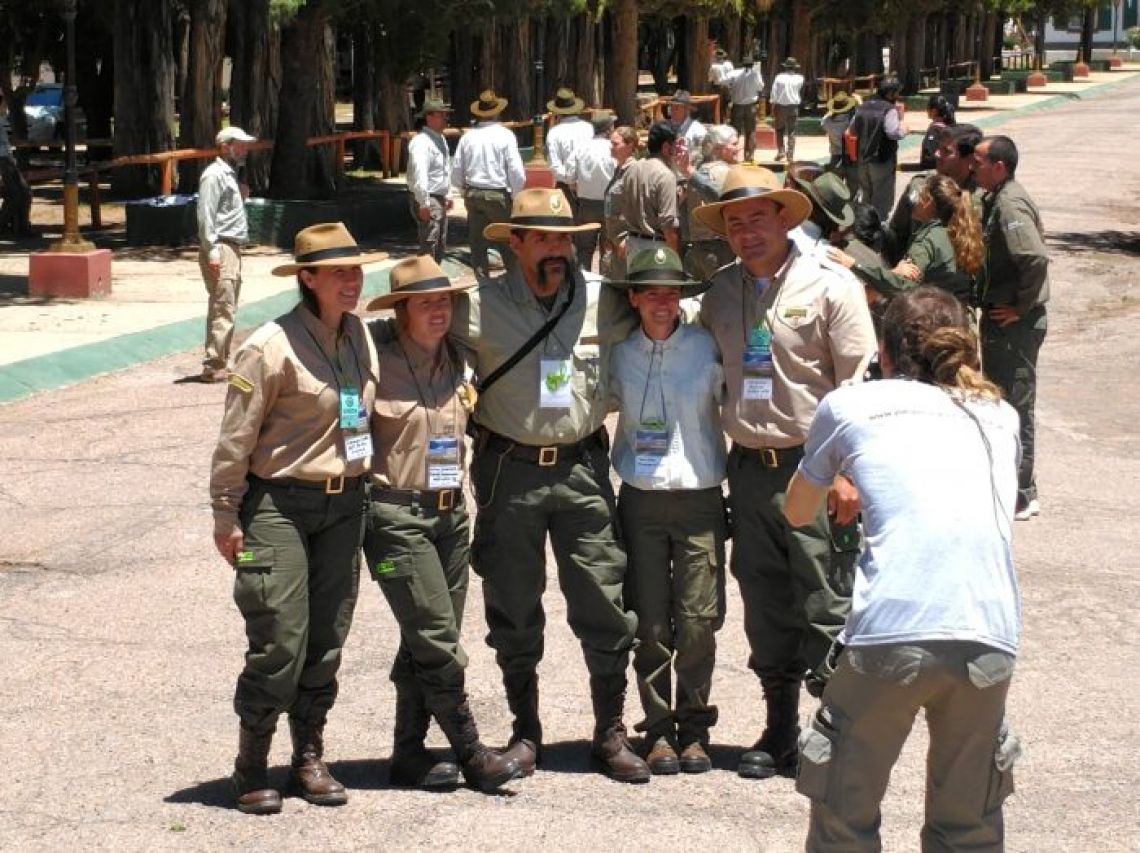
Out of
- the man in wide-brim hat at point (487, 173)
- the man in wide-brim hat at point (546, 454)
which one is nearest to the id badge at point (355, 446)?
the man in wide-brim hat at point (546, 454)

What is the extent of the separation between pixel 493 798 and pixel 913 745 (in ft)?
4.79

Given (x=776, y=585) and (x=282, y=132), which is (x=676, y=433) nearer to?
(x=776, y=585)

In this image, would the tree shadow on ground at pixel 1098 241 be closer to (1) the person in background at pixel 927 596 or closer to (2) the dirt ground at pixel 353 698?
(2) the dirt ground at pixel 353 698

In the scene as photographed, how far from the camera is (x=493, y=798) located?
638 centimetres

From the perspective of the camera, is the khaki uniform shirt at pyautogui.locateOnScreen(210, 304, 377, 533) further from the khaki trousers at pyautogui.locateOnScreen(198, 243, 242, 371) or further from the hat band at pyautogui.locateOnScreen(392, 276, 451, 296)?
the khaki trousers at pyautogui.locateOnScreen(198, 243, 242, 371)

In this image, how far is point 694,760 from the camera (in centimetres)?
662

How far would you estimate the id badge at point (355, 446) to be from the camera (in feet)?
20.2

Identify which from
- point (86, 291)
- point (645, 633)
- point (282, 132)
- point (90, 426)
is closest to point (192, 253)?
point (282, 132)

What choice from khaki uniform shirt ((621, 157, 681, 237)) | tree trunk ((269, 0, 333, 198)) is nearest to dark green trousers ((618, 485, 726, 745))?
khaki uniform shirt ((621, 157, 681, 237))

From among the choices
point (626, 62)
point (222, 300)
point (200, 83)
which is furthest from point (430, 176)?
point (626, 62)

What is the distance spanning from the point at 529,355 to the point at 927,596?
2.07 m

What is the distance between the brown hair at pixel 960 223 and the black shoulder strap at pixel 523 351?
3548 millimetres

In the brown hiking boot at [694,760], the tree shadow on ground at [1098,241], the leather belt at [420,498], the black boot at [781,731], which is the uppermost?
the leather belt at [420,498]

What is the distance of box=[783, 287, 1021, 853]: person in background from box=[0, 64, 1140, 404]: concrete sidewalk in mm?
10280
